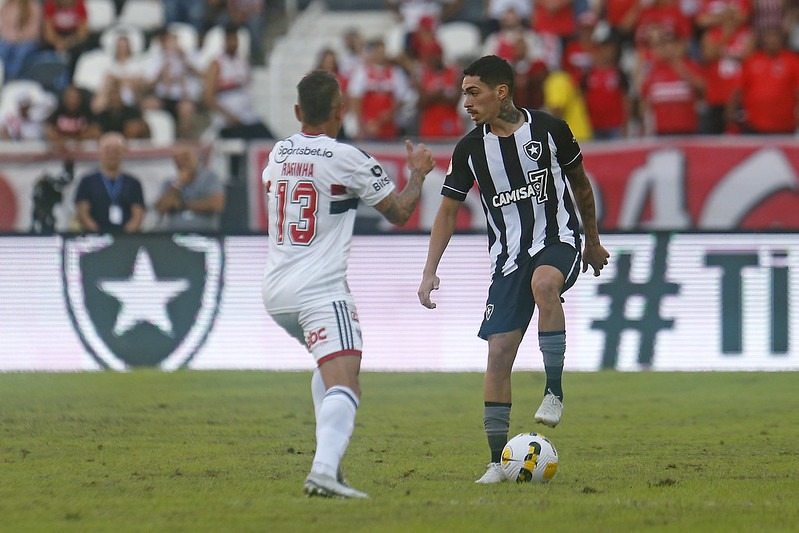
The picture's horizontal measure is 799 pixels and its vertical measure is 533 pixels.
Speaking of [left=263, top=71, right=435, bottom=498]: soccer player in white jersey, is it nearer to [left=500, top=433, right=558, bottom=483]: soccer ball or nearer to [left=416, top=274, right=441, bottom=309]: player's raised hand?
[left=416, top=274, right=441, bottom=309]: player's raised hand

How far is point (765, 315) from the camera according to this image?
12.0 meters

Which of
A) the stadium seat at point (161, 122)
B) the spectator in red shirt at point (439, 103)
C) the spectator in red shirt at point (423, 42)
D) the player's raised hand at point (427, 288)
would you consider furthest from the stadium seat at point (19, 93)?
the player's raised hand at point (427, 288)

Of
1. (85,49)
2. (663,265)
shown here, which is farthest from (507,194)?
(85,49)

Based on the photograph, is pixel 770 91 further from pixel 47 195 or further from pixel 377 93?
pixel 47 195

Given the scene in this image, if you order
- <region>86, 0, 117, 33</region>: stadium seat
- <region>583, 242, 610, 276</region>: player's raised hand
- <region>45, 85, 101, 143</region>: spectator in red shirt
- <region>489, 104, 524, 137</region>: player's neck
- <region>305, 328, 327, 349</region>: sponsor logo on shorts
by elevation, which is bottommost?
<region>305, 328, 327, 349</region>: sponsor logo on shorts

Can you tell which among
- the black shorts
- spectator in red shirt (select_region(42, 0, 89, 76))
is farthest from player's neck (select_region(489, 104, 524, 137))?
spectator in red shirt (select_region(42, 0, 89, 76))

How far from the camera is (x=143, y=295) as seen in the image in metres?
12.5

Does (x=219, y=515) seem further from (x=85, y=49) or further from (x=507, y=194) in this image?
(x=85, y=49)

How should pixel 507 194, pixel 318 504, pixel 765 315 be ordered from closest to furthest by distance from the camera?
pixel 318 504 → pixel 507 194 → pixel 765 315

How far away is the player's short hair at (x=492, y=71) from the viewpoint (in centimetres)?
659

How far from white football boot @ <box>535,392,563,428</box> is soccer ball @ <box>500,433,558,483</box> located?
0.13 metres

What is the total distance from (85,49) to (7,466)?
41.0 feet

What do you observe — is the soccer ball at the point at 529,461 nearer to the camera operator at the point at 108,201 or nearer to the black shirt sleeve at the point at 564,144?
the black shirt sleeve at the point at 564,144

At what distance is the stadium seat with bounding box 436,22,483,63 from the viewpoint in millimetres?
18094
